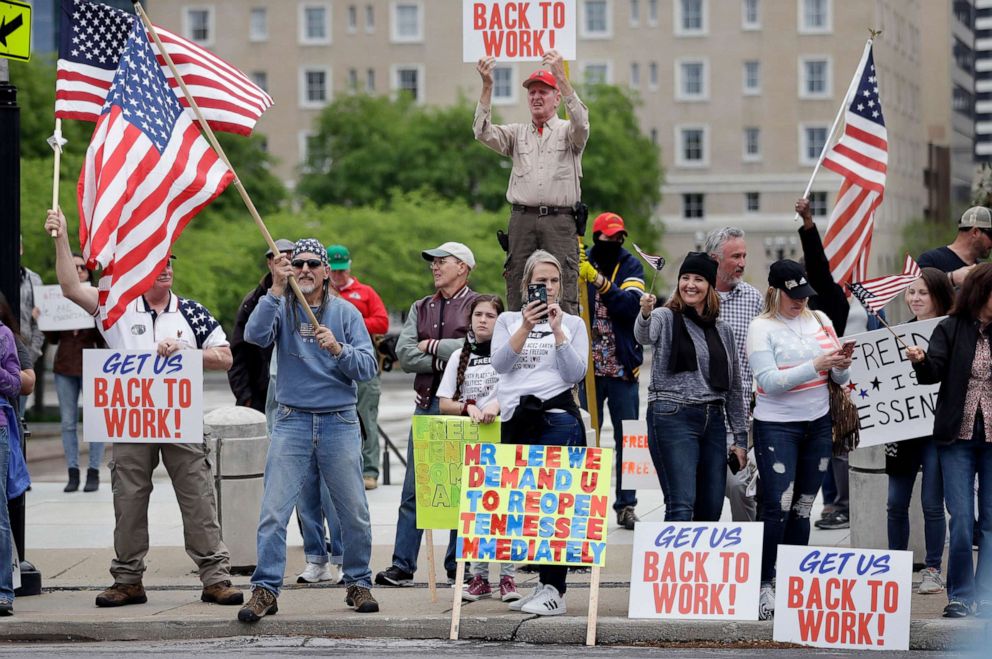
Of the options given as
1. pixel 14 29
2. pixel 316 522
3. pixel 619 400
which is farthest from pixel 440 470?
pixel 14 29

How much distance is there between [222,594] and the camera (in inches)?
383

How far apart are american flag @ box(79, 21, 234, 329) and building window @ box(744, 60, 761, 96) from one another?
8071 cm

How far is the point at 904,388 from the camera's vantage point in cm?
994

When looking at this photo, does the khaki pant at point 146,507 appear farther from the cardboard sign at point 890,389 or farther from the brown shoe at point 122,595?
the cardboard sign at point 890,389

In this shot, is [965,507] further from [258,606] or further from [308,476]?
[258,606]

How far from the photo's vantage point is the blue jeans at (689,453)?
9.09m

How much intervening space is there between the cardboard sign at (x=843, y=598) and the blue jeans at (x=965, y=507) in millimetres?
453

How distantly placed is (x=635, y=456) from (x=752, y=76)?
258ft

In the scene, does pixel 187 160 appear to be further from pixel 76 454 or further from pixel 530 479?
pixel 76 454

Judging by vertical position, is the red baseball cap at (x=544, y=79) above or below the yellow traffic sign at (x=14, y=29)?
below

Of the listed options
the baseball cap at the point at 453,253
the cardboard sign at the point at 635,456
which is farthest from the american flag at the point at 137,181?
the cardboard sign at the point at 635,456

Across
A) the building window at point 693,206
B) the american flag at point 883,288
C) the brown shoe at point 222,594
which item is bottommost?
the brown shoe at point 222,594

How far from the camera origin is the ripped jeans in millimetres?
9055

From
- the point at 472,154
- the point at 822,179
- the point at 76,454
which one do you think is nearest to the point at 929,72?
the point at 822,179
